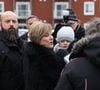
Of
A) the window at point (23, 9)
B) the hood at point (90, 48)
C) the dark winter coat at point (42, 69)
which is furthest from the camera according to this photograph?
the window at point (23, 9)

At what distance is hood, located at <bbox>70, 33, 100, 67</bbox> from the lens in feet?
11.5

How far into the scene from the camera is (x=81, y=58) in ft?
11.8

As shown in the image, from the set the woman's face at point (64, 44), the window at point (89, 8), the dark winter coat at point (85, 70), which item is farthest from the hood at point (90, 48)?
the window at point (89, 8)

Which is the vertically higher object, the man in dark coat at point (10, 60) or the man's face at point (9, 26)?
the man's face at point (9, 26)

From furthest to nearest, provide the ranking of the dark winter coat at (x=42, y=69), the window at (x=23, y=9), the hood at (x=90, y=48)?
the window at (x=23, y=9) → the dark winter coat at (x=42, y=69) → the hood at (x=90, y=48)

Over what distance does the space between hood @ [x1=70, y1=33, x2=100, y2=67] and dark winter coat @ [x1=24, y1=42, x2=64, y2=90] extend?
143 centimetres

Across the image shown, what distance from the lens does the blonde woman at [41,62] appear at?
5062 mm

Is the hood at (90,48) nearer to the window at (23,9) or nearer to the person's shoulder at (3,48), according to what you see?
the person's shoulder at (3,48)

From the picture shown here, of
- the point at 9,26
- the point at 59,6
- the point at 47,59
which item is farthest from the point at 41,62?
the point at 59,6

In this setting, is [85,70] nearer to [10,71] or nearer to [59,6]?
[10,71]

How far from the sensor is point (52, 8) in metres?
51.3

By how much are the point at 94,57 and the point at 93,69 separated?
109 mm

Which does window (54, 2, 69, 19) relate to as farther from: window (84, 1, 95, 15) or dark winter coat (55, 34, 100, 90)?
dark winter coat (55, 34, 100, 90)

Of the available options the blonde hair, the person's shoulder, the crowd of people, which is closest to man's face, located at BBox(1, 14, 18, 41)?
the crowd of people
